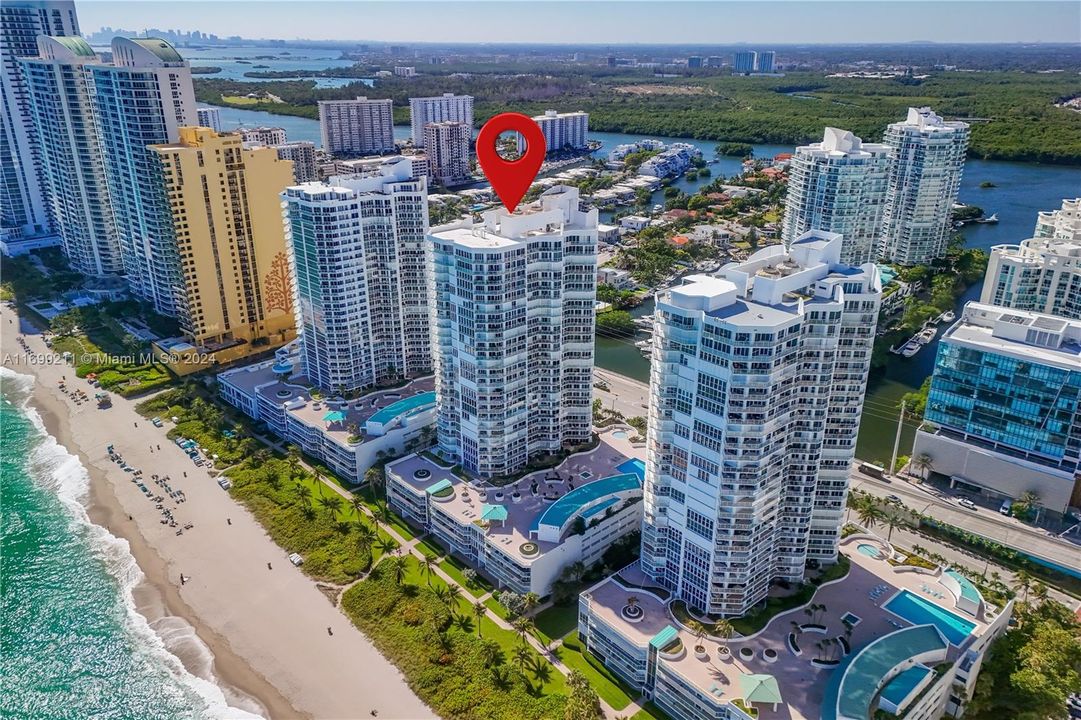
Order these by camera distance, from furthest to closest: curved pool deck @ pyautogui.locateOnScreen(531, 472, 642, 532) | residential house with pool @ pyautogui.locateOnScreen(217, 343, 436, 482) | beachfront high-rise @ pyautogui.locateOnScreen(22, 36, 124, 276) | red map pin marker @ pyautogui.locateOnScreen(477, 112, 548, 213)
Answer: beachfront high-rise @ pyautogui.locateOnScreen(22, 36, 124, 276) < residential house with pool @ pyautogui.locateOnScreen(217, 343, 436, 482) < red map pin marker @ pyautogui.locateOnScreen(477, 112, 548, 213) < curved pool deck @ pyautogui.locateOnScreen(531, 472, 642, 532)

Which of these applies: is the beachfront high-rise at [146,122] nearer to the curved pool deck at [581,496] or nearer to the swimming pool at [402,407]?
the swimming pool at [402,407]

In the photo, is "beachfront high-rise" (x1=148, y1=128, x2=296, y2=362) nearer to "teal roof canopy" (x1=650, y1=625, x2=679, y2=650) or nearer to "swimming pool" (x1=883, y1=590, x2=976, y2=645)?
"teal roof canopy" (x1=650, y1=625, x2=679, y2=650)

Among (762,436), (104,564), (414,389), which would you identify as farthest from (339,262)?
(762,436)

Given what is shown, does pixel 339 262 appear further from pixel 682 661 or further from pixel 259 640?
pixel 682 661

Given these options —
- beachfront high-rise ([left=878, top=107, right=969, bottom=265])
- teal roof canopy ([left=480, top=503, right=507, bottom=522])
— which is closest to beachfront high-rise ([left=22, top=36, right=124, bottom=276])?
teal roof canopy ([left=480, top=503, right=507, bottom=522])

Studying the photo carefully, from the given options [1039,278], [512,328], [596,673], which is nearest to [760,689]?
[596,673]

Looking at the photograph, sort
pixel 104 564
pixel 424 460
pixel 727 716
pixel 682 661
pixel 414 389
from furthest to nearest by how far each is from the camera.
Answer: pixel 414 389
pixel 424 460
pixel 104 564
pixel 682 661
pixel 727 716

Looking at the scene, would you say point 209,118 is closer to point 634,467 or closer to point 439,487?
point 439,487
